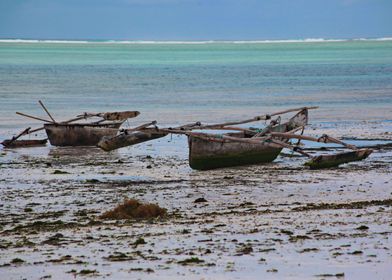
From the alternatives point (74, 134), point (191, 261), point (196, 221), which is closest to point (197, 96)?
point (74, 134)

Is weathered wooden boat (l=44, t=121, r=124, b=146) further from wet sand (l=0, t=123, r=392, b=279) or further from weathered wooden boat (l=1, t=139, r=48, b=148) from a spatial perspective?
wet sand (l=0, t=123, r=392, b=279)

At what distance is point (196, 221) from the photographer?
10.4 metres

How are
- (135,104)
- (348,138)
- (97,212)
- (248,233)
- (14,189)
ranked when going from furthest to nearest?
(135,104) < (348,138) < (14,189) < (97,212) < (248,233)

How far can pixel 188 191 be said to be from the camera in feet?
42.8

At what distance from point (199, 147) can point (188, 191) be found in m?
2.28

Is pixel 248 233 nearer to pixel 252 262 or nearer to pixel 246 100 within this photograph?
pixel 252 262

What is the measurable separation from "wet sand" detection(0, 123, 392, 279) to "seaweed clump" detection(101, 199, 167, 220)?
220 mm

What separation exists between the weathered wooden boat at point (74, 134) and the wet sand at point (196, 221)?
6.50 feet

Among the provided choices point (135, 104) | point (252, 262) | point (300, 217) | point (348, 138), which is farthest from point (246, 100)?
point (252, 262)

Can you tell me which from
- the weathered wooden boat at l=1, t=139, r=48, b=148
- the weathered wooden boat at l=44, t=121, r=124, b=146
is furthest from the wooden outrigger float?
the weathered wooden boat at l=1, t=139, r=48, b=148

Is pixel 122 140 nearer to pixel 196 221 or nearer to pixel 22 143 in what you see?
pixel 22 143

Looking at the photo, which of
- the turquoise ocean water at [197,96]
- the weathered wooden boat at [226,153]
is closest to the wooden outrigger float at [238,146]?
the weathered wooden boat at [226,153]

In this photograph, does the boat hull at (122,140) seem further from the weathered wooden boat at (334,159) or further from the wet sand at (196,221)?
the weathered wooden boat at (334,159)

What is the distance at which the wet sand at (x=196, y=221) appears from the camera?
816 cm
